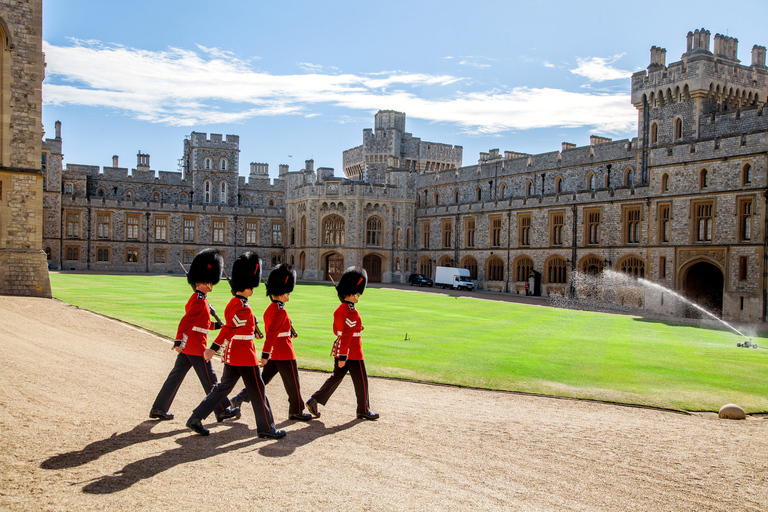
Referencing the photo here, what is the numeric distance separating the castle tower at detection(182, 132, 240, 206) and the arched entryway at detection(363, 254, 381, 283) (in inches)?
570

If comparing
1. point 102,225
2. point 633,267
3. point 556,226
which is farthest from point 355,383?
point 102,225

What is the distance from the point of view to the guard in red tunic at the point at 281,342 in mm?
7065

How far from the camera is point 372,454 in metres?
6.00

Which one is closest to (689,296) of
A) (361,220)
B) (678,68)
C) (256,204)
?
(678,68)

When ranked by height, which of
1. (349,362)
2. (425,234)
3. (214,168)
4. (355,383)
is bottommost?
(355,383)

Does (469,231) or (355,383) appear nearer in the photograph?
(355,383)

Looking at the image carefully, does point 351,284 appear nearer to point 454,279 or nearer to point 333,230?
point 454,279

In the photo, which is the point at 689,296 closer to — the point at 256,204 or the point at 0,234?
the point at 0,234

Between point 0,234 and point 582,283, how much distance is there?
27.8 m

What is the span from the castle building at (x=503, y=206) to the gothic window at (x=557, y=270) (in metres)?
0.08

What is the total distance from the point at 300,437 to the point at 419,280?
123 ft

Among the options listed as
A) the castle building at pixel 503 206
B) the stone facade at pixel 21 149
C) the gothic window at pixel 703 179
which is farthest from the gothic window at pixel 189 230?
the gothic window at pixel 703 179

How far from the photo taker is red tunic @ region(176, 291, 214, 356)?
7.01 meters

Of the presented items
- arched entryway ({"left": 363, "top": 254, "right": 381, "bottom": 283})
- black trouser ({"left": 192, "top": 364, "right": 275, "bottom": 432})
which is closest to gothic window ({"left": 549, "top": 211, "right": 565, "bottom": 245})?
arched entryway ({"left": 363, "top": 254, "right": 381, "bottom": 283})
